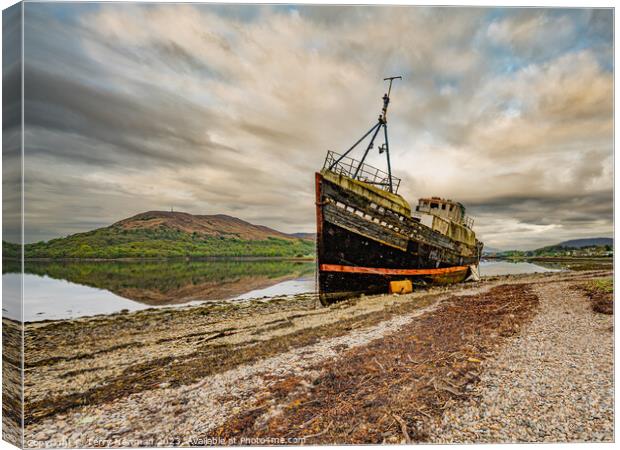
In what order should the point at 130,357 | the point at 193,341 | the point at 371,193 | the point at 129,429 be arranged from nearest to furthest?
the point at 129,429 < the point at 130,357 < the point at 193,341 < the point at 371,193

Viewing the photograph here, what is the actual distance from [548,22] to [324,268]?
948cm

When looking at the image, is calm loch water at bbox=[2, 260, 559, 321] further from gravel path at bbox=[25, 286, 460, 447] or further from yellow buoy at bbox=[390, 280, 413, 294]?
yellow buoy at bbox=[390, 280, 413, 294]

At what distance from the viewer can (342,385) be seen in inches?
194

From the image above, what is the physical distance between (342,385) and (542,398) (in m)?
3.04

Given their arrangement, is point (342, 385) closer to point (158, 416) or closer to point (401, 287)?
point (158, 416)

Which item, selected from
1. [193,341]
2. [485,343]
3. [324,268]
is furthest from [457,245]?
[193,341]

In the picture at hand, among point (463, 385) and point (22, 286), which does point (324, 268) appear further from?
point (22, 286)

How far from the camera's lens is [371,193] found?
11.8 meters

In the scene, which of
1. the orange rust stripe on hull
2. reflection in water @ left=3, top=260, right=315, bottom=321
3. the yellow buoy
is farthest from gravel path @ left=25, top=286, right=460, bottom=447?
the yellow buoy

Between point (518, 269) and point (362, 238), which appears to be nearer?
point (362, 238)

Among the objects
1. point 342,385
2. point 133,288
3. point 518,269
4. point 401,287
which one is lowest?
point 518,269

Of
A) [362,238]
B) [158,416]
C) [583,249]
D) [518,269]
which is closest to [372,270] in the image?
[362,238]

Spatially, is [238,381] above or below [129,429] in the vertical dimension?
above

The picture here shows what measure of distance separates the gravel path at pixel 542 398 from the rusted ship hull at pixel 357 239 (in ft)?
21.8
